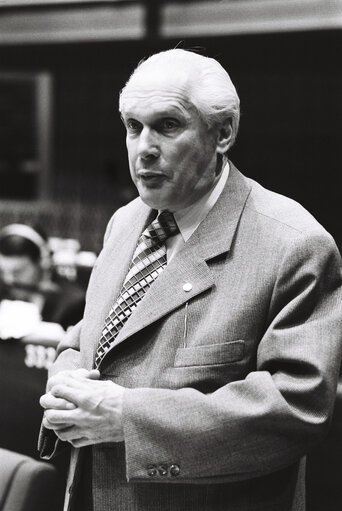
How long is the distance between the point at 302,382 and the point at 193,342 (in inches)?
7.7

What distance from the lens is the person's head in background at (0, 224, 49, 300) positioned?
4859 mm

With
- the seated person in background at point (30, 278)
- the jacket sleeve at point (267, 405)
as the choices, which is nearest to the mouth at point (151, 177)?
the jacket sleeve at point (267, 405)

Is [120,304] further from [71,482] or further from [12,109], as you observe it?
[12,109]

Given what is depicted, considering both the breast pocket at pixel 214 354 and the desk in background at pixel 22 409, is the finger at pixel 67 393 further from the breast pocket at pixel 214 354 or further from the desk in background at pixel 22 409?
the desk in background at pixel 22 409

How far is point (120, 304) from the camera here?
4.77 feet

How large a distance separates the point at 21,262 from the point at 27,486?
3.45 meters

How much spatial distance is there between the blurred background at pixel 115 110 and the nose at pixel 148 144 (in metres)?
0.96

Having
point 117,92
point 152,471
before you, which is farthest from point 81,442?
point 117,92

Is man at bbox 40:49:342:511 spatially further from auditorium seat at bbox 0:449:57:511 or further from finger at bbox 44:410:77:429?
auditorium seat at bbox 0:449:57:511

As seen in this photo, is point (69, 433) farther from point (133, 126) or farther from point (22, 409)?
point (22, 409)

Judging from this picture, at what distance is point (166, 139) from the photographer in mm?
1360

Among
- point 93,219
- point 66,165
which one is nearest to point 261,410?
point 93,219

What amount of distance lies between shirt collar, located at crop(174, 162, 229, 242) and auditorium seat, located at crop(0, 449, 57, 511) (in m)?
0.55

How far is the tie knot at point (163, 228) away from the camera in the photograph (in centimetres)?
147
